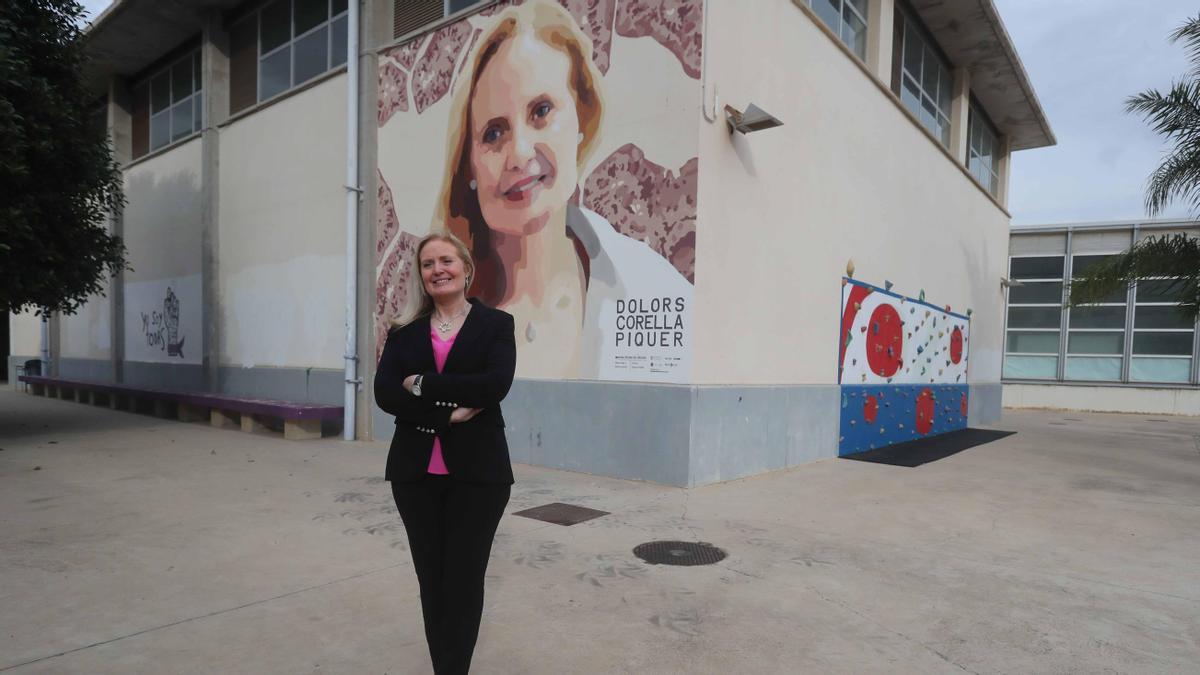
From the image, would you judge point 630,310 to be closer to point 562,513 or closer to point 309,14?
point 562,513

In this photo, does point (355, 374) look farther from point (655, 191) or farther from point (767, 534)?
point (767, 534)

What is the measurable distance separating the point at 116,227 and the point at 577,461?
49.9 feet

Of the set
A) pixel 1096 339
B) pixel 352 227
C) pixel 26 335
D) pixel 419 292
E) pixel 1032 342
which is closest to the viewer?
pixel 419 292

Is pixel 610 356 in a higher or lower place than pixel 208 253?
lower

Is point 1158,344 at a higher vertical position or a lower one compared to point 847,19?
lower

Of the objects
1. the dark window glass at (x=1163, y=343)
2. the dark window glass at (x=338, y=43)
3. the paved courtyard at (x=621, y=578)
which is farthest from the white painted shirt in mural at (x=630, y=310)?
the dark window glass at (x=1163, y=343)

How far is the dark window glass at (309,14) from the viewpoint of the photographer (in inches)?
437

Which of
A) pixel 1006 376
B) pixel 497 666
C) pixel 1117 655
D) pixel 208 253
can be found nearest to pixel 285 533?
pixel 497 666

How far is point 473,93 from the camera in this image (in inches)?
330

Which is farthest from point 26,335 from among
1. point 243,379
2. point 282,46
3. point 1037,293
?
point 1037,293

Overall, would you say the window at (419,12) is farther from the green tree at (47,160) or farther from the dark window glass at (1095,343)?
the dark window glass at (1095,343)

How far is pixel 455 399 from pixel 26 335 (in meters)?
26.7

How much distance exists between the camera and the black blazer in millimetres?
2254

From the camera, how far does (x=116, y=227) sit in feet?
53.2
